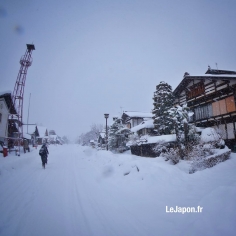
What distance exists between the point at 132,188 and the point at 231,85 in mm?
15730

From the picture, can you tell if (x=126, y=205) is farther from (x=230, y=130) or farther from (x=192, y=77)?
(x=192, y=77)

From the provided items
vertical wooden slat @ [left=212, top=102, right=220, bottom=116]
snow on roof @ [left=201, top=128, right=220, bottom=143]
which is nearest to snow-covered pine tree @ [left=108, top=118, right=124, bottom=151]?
vertical wooden slat @ [left=212, top=102, right=220, bottom=116]

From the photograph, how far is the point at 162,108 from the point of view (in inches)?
764

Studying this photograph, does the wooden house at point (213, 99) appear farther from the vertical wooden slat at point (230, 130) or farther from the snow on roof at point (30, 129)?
the snow on roof at point (30, 129)

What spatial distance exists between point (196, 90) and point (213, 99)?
118 inches

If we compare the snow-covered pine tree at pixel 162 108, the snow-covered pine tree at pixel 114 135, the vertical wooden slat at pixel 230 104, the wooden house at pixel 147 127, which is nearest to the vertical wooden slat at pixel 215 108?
the vertical wooden slat at pixel 230 104

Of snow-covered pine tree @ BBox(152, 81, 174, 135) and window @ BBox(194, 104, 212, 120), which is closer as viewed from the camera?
window @ BBox(194, 104, 212, 120)

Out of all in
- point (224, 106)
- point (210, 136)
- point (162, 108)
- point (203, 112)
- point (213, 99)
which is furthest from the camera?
point (162, 108)

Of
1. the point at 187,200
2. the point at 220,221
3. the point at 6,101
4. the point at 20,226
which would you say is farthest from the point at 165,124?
the point at 6,101

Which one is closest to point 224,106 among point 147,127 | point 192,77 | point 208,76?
point 208,76

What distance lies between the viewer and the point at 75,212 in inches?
161

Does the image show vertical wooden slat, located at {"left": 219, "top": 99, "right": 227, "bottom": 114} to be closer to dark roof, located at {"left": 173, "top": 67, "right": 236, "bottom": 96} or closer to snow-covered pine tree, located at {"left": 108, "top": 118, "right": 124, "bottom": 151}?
dark roof, located at {"left": 173, "top": 67, "right": 236, "bottom": 96}

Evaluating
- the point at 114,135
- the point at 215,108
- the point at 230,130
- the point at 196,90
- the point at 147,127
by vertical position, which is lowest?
the point at 114,135

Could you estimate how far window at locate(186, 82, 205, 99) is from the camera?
1870cm
